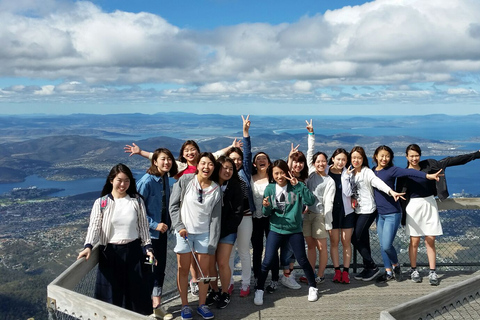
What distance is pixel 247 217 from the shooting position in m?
4.71

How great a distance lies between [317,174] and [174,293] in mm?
2465

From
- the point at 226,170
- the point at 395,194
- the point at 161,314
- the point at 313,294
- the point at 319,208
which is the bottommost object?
the point at 161,314

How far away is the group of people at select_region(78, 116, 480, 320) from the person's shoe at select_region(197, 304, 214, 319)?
11 millimetres

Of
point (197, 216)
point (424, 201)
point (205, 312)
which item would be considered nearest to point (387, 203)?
point (424, 201)

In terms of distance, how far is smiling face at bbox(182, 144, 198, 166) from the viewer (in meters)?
4.80

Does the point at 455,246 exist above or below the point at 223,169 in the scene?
below

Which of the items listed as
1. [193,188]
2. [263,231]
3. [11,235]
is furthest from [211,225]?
[11,235]

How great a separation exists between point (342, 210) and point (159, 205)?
94.7 inches

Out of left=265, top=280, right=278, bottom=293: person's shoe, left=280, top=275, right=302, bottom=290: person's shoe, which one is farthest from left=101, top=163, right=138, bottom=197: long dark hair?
left=280, top=275, right=302, bottom=290: person's shoe

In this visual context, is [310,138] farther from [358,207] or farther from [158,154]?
[158,154]

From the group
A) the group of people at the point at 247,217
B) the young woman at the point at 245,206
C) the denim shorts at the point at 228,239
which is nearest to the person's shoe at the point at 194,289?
the group of people at the point at 247,217

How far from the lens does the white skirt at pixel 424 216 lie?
5258 mm

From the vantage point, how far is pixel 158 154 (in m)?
4.55

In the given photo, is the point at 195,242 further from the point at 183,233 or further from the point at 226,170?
the point at 226,170
